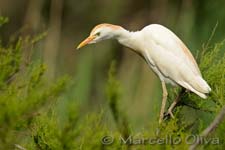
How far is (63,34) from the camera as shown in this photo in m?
3.35

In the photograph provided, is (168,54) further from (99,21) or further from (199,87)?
(99,21)

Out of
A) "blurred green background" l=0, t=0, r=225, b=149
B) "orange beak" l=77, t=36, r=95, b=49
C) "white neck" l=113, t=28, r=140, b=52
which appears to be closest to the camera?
"orange beak" l=77, t=36, r=95, b=49

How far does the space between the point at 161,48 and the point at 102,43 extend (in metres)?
1.29

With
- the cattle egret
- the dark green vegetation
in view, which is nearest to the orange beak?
the cattle egret

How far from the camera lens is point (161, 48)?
193cm

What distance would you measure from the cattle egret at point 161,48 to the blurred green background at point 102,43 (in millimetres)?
224

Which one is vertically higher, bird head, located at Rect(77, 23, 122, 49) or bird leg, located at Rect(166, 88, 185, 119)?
bird head, located at Rect(77, 23, 122, 49)

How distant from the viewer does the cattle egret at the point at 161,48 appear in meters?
1.80

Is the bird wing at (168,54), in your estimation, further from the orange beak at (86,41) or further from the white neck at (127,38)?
the orange beak at (86,41)

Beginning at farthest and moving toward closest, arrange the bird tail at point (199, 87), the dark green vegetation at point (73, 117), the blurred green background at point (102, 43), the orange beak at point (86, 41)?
the blurred green background at point (102, 43) → the orange beak at point (86, 41) → the bird tail at point (199, 87) → the dark green vegetation at point (73, 117)

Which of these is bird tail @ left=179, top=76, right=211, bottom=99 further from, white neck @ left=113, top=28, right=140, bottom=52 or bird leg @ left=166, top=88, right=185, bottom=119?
white neck @ left=113, top=28, right=140, bottom=52

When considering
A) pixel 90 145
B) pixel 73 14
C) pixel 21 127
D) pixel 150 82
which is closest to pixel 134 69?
pixel 150 82

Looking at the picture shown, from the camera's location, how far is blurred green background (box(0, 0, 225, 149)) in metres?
2.52

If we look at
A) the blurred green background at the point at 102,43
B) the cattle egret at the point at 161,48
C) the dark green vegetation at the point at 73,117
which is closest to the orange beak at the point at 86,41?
the cattle egret at the point at 161,48
